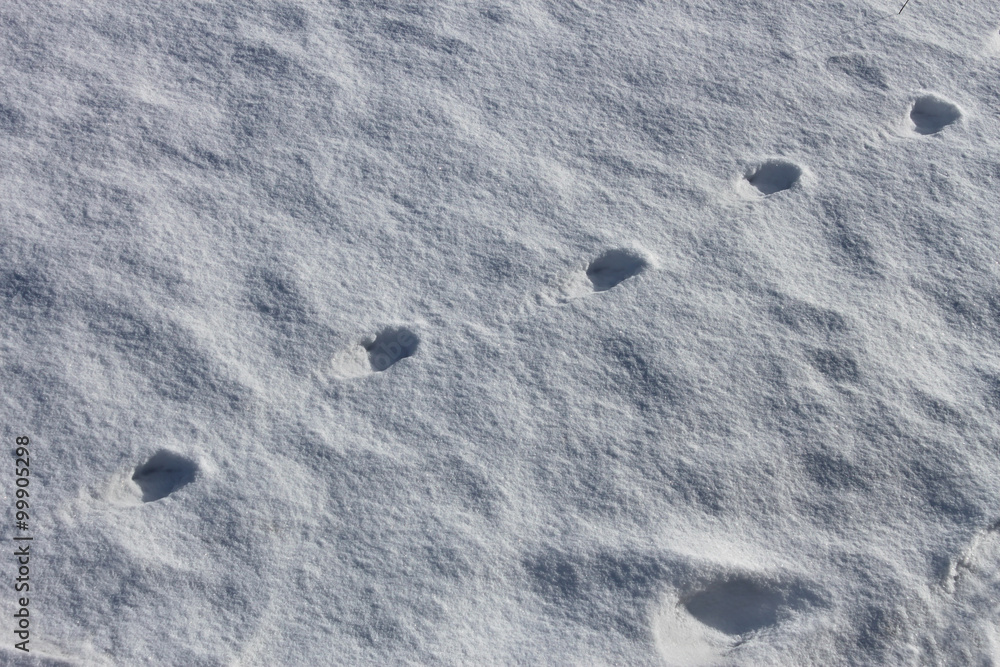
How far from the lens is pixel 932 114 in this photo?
104 inches

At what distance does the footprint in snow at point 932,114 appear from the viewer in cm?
262

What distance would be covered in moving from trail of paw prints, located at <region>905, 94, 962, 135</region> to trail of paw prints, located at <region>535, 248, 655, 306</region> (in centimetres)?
95

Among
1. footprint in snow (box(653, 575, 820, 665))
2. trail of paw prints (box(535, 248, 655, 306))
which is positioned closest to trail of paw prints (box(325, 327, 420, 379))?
trail of paw prints (box(535, 248, 655, 306))

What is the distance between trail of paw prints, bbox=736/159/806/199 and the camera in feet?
8.05

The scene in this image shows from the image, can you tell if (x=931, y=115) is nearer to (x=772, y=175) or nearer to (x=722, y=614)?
(x=772, y=175)

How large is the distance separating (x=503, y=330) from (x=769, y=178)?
0.89m

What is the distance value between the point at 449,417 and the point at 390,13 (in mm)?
1394

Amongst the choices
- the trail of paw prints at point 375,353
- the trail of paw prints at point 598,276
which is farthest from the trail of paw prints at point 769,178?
the trail of paw prints at point 375,353

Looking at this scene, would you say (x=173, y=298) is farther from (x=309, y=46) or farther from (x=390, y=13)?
(x=390, y=13)

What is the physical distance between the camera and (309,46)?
268 cm

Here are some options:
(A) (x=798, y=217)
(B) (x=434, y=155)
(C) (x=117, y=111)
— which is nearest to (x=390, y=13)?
(B) (x=434, y=155)

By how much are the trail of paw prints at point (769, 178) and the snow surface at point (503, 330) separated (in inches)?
0.4

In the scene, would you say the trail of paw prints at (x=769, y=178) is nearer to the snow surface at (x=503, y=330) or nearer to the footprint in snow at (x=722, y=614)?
the snow surface at (x=503, y=330)

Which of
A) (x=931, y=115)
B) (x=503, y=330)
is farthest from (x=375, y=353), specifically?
(x=931, y=115)
